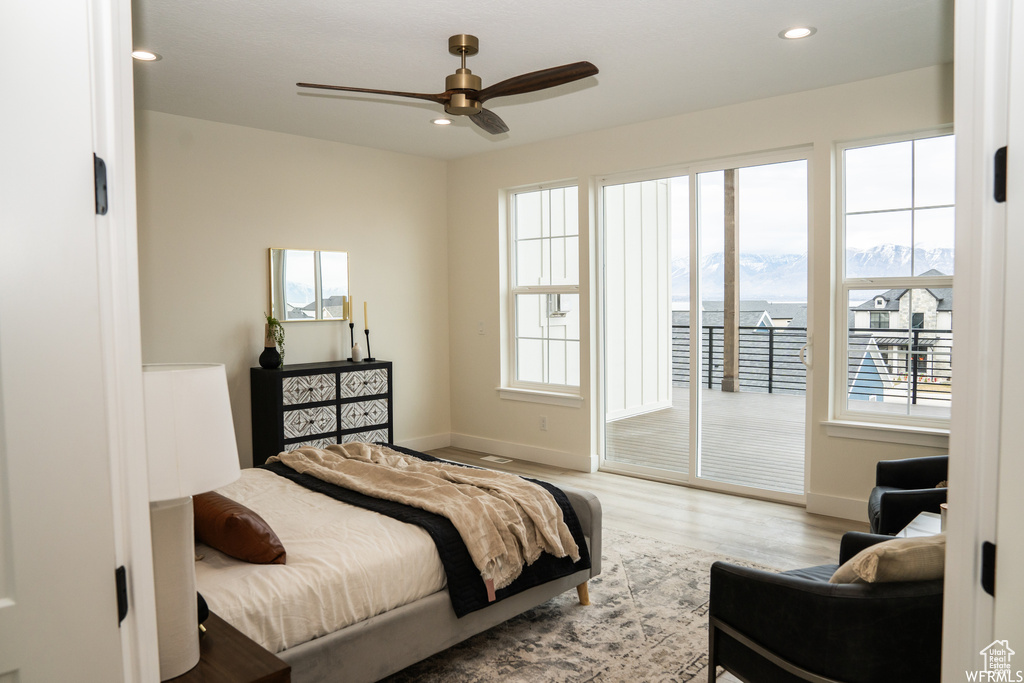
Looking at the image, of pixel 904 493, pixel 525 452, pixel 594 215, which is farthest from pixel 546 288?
pixel 904 493

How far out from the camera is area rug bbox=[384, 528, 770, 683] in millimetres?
2492

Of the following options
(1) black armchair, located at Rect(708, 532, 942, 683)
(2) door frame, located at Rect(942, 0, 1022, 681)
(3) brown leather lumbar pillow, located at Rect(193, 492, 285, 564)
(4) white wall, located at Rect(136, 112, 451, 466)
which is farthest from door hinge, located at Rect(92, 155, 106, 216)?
(4) white wall, located at Rect(136, 112, 451, 466)

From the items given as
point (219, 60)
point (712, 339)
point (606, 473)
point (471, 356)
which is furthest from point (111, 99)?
point (471, 356)

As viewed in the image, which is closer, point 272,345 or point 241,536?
point 241,536

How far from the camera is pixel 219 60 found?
3.63 m

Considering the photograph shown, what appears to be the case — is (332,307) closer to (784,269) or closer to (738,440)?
(738,440)

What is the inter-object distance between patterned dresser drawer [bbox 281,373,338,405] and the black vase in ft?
0.65

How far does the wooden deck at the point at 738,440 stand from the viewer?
465cm

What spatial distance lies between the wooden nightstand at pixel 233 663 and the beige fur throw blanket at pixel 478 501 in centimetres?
104

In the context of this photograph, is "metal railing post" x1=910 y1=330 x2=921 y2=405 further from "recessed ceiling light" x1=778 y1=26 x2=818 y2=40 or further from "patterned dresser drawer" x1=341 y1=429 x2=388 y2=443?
"patterned dresser drawer" x1=341 y1=429 x2=388 y2=443

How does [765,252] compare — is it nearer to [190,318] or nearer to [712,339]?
[712,339]

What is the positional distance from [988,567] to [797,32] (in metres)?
3.09

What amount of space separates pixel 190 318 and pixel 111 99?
416 centimetres

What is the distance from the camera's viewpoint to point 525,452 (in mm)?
5949
